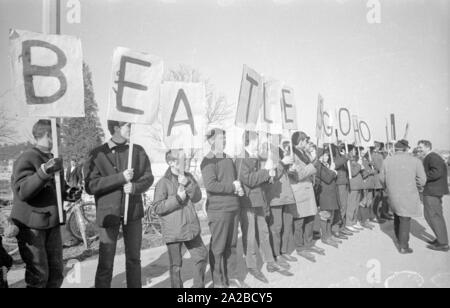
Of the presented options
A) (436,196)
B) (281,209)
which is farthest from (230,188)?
(436,196)

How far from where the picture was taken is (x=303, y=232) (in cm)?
564

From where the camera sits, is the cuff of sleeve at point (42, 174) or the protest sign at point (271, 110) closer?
the cuff of sleeve at point (42, 174)

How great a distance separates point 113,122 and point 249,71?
2.04 m

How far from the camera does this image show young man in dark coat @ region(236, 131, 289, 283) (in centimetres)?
434

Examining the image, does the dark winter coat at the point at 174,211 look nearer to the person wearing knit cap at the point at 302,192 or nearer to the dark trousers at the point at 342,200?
→ the person wearing knit cap at the point at 302,192

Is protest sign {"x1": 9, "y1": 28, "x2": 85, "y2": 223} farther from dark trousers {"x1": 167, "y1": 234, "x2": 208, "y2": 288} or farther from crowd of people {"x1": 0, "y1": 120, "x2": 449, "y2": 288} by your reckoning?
dark trousers {"x1": 167, "y1": 234, "x2": 208, "y2": 288}

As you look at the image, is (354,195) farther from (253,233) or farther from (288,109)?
(253,233)

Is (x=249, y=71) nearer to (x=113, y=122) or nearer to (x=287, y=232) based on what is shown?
(x=113, y=122)

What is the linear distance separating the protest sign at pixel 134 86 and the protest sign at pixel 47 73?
0.35m

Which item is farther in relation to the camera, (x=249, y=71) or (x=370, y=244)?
(x=370, y=244)

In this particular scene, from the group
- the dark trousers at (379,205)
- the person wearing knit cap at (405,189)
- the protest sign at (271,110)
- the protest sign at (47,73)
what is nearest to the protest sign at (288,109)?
the protest sign at (271,110)

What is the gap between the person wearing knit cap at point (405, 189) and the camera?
17.4ft
